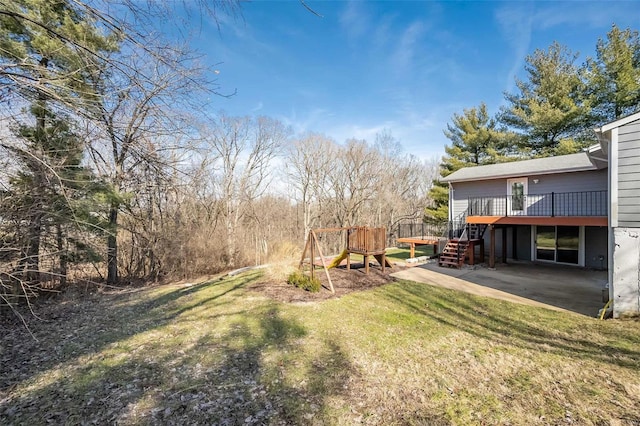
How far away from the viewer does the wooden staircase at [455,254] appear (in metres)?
10.0

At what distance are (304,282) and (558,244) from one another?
10.3 metres

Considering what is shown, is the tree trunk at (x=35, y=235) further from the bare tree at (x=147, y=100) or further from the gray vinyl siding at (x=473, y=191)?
the gray vinyl siding at (x=473, y=191)

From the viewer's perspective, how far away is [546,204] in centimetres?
1041

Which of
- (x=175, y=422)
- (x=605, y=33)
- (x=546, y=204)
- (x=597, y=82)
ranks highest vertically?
(x=605, y=33)

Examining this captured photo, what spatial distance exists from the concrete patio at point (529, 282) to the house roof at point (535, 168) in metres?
3.56

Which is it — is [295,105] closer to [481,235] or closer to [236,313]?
[481,235]

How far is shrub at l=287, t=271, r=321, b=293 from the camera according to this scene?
7131 millimetres

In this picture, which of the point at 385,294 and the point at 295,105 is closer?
the point at 385,294

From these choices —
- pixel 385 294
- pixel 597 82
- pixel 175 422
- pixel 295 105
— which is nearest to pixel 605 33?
pixel 597 82

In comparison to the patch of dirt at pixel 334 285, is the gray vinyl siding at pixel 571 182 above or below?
above

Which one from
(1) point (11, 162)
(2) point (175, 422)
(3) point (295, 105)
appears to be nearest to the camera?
(2) point (175, 422)

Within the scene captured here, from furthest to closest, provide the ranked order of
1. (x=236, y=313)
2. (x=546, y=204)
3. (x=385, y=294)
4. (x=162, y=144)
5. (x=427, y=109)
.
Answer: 1. (x=427, y=109)
2. (x=546, y=204)
3. (x=385, y=294)
4. (x=236, y=313)
5. (x=162, y=144)

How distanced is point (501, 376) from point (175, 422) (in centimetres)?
370

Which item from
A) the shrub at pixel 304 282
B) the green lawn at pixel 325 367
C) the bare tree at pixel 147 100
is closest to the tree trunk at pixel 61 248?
the green lawn at pixel 325 367
